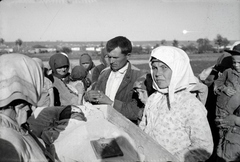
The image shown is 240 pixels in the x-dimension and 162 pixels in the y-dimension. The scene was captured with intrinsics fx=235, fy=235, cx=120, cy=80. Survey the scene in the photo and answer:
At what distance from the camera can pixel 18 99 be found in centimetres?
187

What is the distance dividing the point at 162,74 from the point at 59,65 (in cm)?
279

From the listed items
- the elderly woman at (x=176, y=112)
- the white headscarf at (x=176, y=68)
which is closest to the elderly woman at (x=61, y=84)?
the elderly woman at (x=176, y=112)

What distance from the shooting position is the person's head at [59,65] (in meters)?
4.73

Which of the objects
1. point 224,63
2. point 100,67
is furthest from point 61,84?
point 224,63

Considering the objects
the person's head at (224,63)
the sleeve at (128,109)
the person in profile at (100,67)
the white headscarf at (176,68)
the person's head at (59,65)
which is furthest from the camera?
the person in profile at (100,67)

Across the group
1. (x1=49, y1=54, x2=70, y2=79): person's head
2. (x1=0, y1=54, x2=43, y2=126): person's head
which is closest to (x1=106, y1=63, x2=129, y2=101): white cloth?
(x1=49, y1=54, x2=70, y2=79): person's head

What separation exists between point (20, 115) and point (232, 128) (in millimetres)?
2624

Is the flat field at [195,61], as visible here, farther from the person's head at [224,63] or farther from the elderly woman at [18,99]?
the elderly woman at [18,99]

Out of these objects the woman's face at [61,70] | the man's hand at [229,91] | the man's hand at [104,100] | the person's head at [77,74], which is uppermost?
the woman's face at [61,70]

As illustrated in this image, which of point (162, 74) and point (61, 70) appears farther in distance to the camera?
point (61, 70)

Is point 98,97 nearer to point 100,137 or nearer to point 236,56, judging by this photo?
point 100,137

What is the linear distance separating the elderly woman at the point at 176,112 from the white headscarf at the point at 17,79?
122cm

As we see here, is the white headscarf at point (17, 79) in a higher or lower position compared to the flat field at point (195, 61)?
higher

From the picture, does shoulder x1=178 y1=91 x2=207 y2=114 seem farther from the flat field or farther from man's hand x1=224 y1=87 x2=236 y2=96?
the flat field
